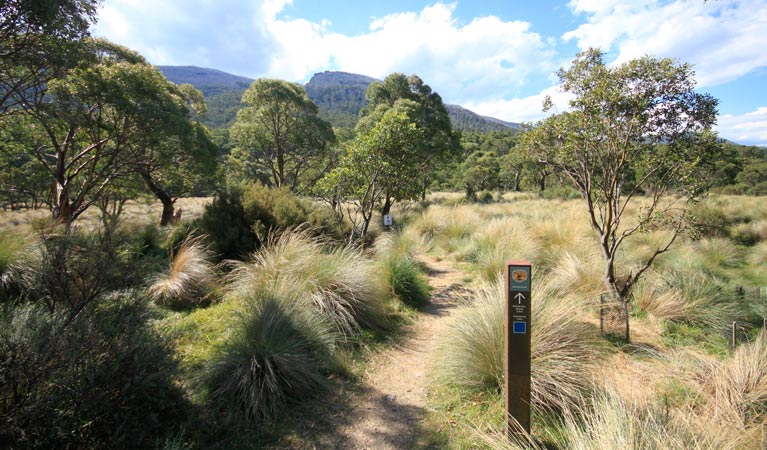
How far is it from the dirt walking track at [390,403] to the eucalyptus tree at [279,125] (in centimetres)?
1405

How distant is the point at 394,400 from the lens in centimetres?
352

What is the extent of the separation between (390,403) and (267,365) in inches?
49.4

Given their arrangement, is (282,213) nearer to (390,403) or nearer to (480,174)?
(390,403)

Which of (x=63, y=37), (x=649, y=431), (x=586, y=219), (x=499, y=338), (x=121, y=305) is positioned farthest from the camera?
(x=586, y=219)

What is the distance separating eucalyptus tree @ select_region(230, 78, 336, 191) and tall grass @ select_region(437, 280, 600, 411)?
14908 millimetres

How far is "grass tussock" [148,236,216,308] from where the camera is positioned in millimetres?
5652

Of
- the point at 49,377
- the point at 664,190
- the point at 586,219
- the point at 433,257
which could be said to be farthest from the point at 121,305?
the point at 586,219

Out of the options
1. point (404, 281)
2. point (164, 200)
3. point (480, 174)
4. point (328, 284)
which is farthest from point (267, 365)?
point (480, 174)

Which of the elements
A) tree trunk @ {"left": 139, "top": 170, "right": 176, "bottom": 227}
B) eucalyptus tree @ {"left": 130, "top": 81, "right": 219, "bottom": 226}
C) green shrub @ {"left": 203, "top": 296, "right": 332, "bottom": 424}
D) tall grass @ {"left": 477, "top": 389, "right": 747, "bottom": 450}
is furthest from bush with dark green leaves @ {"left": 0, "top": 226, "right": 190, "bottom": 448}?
tree trunk @ {"left": 139, "top": 170, "right": 176, "bottom": 227}

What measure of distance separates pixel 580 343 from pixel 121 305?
4.32 meters

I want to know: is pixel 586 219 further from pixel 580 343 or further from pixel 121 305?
pixel 121 305

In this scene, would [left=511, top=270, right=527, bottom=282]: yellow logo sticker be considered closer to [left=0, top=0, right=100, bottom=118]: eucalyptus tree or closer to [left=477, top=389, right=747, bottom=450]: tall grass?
[left=477, top=389, right=747, bottom=450]: tall grass

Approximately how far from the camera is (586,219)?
970 centimetres

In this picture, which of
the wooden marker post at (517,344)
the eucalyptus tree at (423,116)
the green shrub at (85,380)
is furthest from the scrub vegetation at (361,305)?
the eucalyptus tree at (423,116)
